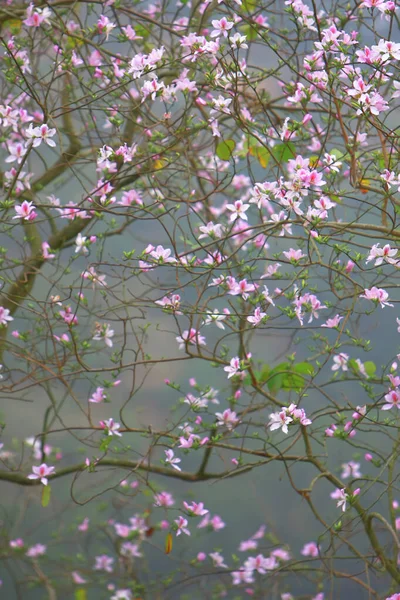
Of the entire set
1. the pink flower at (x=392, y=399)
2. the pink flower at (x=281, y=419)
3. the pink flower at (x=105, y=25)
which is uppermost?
the pink flower at (x=105, y=25)

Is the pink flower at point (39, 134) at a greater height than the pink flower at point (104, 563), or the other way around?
the pink flower at point (39, 134)

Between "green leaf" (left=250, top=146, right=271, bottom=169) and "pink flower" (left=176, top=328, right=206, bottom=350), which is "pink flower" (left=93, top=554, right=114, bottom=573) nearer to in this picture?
"pink flower" (left=176, top=328, right=206, bottom=350)

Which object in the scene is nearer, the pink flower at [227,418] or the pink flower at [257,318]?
the pink flower at [257,318]

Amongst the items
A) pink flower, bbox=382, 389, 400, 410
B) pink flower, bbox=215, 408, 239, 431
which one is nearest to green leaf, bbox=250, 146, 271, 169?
pink flower, bbox=215, 408, 239, 431

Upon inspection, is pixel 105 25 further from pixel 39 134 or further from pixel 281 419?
pixel 281 419

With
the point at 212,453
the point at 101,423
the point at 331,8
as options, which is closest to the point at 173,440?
the point at 101,423

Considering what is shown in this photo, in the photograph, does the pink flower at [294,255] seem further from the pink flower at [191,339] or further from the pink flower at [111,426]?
the pink flower at [111,426]

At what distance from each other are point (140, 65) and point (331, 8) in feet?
3.28

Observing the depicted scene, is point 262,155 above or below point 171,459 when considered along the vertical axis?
above

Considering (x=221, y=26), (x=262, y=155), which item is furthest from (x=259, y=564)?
(x=221, y=26)

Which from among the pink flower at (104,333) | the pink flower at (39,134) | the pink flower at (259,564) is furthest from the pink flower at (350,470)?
the pink flower at (39,134)

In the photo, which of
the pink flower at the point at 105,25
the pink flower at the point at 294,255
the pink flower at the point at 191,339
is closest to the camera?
the pink flower at the point at 294,255

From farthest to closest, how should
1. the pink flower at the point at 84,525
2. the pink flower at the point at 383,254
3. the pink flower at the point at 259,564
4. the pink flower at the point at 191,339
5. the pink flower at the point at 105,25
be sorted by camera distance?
the pink flower at the point at 84,525, the pink flower at the point at 259,564, the pink flower at the point at 105,25, the pink flower at the point at 191,339, the pink flower at the point at 383,254

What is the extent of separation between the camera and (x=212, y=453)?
2625 millimetres
